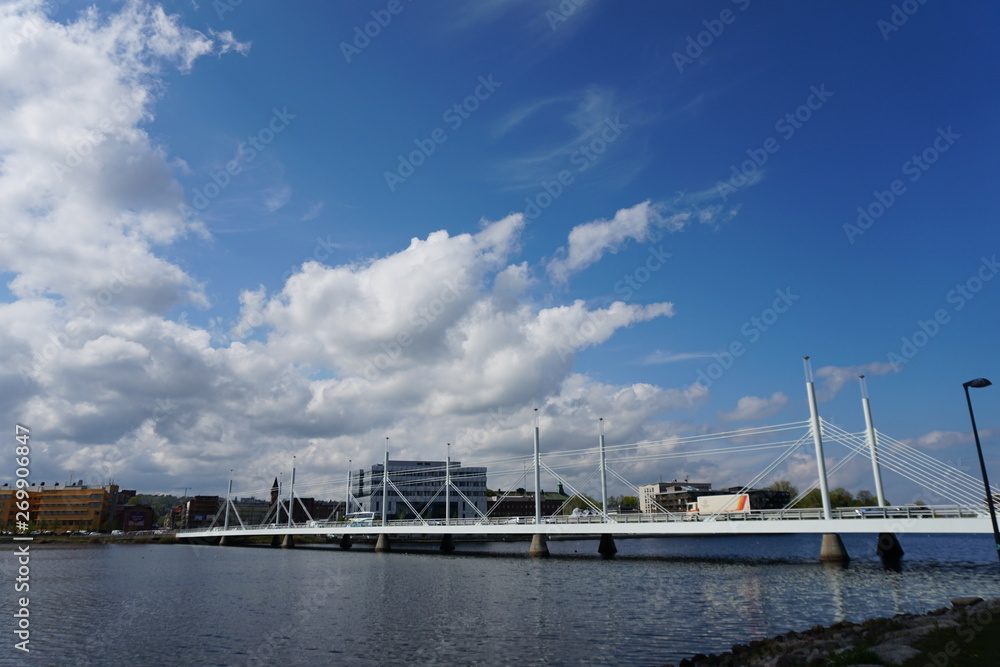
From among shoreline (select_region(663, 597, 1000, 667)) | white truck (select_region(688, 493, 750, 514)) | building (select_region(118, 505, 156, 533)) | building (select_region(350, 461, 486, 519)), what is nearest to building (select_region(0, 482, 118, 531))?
building (select_region(118, 505, 156, 533))

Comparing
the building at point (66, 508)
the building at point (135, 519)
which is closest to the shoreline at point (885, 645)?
the building at point (66, 508)

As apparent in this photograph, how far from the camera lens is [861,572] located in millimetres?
50000

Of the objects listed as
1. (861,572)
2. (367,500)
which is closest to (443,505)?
(367,500)

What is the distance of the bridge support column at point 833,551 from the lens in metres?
57.7

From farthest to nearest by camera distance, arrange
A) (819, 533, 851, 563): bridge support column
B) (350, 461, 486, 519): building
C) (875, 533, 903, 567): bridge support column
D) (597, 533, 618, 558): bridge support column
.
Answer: (350, 461, 486, 519): building → (597, 533, 618, 558): bridge support column → (875, 533, 903, 567): bridge support column → (819, 533, 851, 563): bridge support column

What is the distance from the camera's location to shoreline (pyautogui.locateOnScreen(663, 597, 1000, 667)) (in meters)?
15.2

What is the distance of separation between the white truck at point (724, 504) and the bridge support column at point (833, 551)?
18935 mm

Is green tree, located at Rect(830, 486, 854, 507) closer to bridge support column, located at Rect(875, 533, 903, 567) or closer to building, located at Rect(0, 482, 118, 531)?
bridge support column, located at Rect(875, 533, 903, 567)

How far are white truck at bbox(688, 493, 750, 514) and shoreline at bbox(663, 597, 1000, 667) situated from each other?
59.7 meters

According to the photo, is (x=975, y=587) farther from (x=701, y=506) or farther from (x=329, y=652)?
(x=701, y=506)

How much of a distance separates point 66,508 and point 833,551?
201 meters

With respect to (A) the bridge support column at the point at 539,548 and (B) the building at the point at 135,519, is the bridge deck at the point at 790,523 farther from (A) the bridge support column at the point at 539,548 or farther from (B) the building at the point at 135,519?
(B) the building at the point at 135,519

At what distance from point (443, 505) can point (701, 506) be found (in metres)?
84.2

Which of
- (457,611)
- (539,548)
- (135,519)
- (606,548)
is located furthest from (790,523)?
(135,519)
